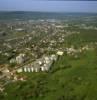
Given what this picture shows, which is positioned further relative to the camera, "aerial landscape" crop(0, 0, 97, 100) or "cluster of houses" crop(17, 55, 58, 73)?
"cluster of houses" crop(17, 55, 58, 73)

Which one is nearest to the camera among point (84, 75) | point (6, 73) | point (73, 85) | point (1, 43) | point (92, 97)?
point (92, 97)

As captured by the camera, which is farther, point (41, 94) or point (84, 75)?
point (84, 75)

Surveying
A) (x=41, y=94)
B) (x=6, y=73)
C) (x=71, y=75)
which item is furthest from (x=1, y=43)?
(x=41, y=94)

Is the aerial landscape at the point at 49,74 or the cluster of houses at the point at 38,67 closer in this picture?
the aerial landscape at the point at 49,74

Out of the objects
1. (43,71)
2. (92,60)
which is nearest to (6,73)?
(43,71)

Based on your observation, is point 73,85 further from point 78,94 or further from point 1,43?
point 1,43

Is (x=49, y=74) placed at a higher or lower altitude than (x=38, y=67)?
lower

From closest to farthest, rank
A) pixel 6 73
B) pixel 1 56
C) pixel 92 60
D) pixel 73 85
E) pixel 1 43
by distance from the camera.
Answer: pixel 73 85, pixel 6 73, pixel 92 60, pixel 1 56, pixel 1 43

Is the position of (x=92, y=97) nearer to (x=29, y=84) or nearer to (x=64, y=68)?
(x=29, y=84)

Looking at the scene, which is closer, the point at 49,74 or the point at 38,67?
the point at 49,74
